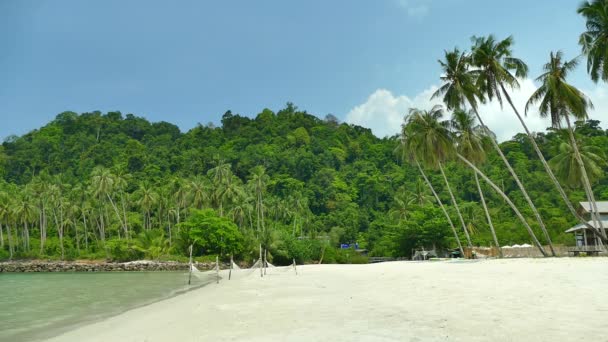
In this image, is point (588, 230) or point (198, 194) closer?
point (588, 230)

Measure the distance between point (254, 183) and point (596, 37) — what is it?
160 ft

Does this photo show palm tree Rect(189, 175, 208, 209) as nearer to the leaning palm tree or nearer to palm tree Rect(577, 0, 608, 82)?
the leaning palm tree

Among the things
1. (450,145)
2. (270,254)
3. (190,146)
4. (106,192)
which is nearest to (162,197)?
(106,192)

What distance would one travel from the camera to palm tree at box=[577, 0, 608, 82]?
21375 millimetres

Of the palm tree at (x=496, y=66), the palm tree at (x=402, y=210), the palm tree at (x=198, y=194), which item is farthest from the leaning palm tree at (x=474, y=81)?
the palm tree at (x=198, y=194)

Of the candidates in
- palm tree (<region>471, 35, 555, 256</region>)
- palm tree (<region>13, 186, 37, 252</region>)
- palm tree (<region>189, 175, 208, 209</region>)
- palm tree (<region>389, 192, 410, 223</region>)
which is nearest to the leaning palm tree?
palm tree (<region>471, 35, 555, 256</region>)

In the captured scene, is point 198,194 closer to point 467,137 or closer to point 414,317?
point 467,137

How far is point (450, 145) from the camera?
1280 inches

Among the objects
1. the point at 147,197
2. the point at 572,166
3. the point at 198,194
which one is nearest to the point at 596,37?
the point at 572,166

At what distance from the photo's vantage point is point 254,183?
6450cm

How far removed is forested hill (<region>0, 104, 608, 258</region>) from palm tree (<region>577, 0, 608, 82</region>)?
19.2 metres

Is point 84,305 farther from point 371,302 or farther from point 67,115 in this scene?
point 67,115

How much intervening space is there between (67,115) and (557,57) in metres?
138

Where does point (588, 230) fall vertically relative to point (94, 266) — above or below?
above
